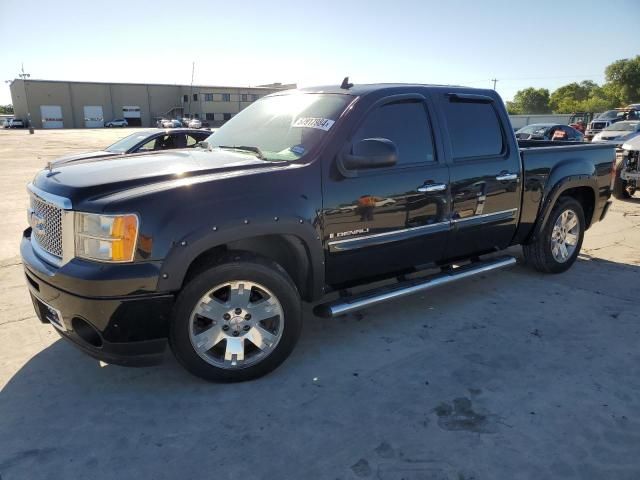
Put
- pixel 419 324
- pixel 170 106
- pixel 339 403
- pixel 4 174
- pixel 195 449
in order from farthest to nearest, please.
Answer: pixel 170 106 → pixel 4 174 → pixel 419 324 → pixel 339 403 → pixel 195 449

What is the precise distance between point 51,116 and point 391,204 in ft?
271

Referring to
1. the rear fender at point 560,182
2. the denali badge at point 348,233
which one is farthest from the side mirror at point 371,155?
the rear fender at point 560,182

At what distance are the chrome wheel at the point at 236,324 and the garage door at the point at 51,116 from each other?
8201cm

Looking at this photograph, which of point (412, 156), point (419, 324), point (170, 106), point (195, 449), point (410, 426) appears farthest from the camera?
point (170, 106)

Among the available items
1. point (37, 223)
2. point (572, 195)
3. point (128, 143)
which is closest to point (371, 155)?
point (37, 223)

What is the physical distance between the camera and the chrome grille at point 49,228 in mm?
2953

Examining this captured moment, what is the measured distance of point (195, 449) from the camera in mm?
2564

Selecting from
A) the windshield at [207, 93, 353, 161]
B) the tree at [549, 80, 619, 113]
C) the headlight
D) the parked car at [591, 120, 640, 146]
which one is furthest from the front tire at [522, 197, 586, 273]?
the tree at [549, 80, 619, 113]

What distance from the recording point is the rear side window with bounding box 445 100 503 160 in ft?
13.6

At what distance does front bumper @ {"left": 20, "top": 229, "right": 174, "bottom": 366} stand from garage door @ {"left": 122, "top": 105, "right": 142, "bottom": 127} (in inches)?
3215

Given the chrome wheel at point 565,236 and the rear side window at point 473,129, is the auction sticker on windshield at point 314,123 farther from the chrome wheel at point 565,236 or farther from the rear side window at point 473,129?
the chrome wheel at point 565,236

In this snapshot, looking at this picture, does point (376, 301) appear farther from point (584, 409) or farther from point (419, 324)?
point (584, 409)

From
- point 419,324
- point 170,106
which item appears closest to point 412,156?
point 419,324

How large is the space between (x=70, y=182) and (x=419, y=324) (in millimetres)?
2811
